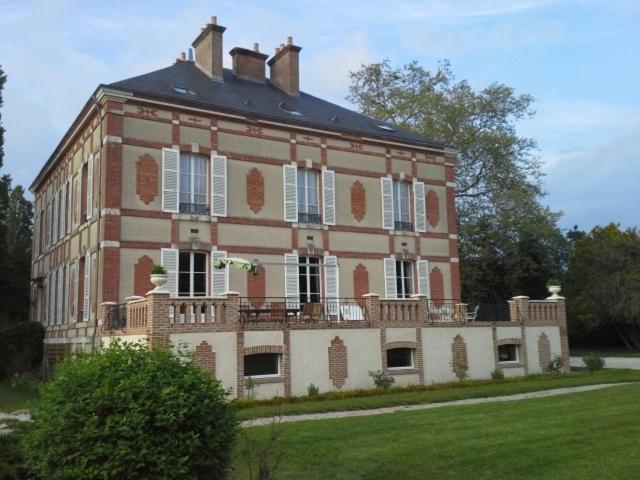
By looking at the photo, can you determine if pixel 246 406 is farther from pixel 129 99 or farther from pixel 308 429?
pixel 129 99

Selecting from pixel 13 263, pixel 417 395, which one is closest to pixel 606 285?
pixel 417 395

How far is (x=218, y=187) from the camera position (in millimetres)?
19688

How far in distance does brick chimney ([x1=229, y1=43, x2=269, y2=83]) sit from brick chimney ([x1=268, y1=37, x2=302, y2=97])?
0.68 meters

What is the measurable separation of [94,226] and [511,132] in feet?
72.2

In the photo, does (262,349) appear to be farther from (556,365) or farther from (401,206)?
(556,365)

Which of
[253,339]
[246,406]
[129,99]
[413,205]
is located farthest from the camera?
[413,205]

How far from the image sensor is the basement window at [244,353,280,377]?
15.8 metres

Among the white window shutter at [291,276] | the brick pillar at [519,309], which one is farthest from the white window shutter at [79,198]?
the brick pillar at [519,309]

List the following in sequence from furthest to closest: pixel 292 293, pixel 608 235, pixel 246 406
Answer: pixel 608 235 → pixel 292 293 → pixel 246 406

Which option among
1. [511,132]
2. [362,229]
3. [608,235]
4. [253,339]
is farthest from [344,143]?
[608,235]

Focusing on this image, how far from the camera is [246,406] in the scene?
47.2 feet

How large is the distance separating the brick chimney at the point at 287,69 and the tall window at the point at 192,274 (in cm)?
894

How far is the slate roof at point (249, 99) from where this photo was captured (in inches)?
771

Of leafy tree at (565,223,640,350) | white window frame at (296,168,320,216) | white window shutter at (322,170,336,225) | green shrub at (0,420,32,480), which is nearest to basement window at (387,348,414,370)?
white window shutter at (322,170,336,225)
